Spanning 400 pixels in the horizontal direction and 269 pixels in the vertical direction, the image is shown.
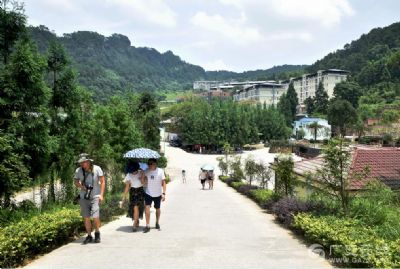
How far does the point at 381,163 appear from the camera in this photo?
1537 cm

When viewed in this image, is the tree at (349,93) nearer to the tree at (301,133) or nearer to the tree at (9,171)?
the tree at (301,133)

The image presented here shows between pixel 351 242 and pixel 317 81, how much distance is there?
493 feet

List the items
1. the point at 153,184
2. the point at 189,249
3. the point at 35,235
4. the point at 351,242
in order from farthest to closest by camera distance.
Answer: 1. the point at 153,184
2. the point at 189,249
3. the point at 35,235
4. the point at 351,242

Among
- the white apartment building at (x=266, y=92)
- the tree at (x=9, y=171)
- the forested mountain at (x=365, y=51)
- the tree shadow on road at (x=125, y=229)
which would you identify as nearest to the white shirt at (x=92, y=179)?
the tree shadow on road at (x=125, y=229)

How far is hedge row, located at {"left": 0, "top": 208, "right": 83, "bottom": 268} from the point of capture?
5840 mm

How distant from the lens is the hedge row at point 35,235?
5.84 m

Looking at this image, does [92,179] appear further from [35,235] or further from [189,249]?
[189,249]

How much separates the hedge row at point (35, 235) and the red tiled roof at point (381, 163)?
993cm

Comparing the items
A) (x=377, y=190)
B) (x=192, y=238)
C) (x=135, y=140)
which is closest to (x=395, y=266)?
(x=192, y=238)

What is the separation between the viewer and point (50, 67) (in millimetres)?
14281

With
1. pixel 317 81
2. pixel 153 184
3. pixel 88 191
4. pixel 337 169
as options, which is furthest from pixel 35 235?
pixel 317 81

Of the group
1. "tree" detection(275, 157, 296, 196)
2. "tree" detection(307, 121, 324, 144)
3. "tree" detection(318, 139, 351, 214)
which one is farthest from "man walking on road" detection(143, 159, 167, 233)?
"tree" detection(307, 121, 324, 144)

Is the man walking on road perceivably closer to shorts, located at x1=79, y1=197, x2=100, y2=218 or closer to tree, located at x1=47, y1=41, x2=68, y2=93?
shorts, located at x1=79, y1=197, x2=100, y2=218

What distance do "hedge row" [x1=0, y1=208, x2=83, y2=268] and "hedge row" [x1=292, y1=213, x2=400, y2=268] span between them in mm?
4445
